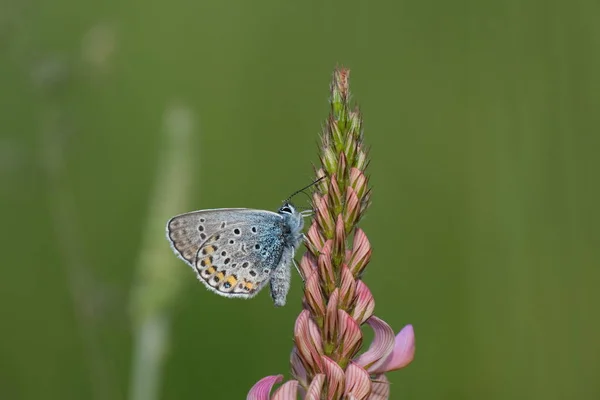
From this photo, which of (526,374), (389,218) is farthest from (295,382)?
(389,218)

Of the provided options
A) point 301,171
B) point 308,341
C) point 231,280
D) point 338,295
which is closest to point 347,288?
point 338,295

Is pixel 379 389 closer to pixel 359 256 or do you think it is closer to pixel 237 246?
pixel 359 256

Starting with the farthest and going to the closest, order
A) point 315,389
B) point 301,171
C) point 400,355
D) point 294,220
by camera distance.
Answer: point 301,171
point 294,220
point 400,355
point 315,389

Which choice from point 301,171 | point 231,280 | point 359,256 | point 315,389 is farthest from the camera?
point 301,171

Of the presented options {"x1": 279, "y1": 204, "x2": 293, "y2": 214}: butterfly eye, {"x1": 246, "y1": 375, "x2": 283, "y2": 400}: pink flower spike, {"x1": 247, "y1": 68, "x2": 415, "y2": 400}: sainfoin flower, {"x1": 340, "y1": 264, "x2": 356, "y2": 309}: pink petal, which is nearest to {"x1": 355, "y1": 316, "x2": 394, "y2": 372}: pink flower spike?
{"x1": 247, "y1": 68, "x2": 415, "y2": 400}: sainfoin flower

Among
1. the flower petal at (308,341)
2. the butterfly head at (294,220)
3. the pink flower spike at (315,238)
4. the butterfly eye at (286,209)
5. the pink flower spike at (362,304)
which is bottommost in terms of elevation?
the flower petal at (308,341)

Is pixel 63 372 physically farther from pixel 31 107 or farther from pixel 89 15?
pixel 89 15

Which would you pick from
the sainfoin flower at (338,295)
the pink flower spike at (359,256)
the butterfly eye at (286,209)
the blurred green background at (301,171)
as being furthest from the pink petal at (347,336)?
the blurred green background at (301,171)

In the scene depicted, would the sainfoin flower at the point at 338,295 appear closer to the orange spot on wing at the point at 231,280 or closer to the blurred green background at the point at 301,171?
the orange spot on wing at the point at 231,280
